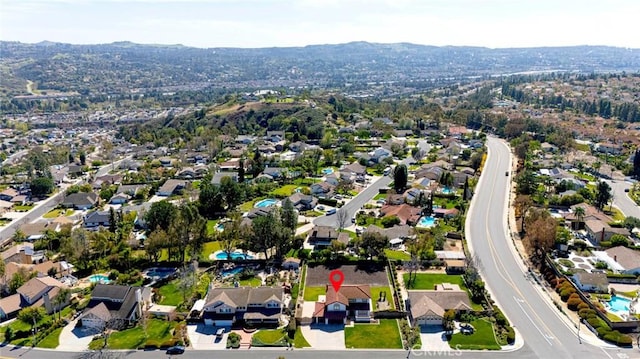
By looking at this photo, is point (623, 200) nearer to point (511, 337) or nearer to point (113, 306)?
point (511, 337)

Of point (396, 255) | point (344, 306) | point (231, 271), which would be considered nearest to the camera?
point (344, 306)

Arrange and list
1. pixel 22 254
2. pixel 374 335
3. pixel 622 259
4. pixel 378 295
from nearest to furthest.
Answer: pixel 374 335 → pixel 378 295 → pixel 622 259 → pixel 22 254

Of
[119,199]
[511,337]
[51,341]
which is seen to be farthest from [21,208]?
[511,337]

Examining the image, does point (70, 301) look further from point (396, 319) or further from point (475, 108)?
point (475, 108)

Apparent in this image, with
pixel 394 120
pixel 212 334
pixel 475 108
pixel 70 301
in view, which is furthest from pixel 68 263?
pixel 475 108

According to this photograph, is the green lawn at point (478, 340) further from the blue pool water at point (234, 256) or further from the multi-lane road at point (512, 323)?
the blue pool water at point (234, 256)

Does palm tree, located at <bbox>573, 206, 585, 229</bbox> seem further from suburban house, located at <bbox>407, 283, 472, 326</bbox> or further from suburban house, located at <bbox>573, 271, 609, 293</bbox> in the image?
suburban house, located at <bbox>407, 283, 472, 326</bbox>
